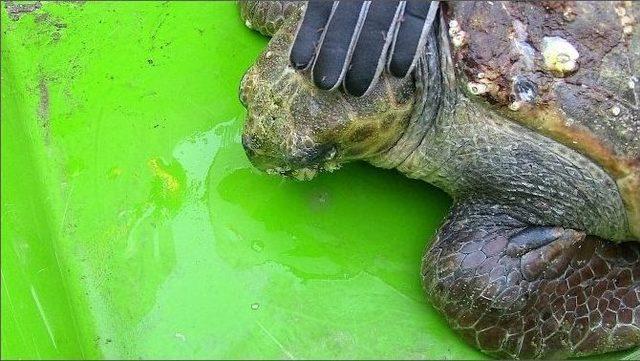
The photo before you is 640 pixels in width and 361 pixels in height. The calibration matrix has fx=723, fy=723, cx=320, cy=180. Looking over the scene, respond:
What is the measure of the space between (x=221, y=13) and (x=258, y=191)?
0.69 metres

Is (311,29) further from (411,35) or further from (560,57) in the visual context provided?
(560,57)

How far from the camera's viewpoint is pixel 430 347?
1844mm

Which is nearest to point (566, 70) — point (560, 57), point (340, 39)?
point (560, 57)

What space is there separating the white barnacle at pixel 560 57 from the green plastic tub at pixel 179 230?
0.55m

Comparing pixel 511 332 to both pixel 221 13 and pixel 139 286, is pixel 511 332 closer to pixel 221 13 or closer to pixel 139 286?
pixel 139 286

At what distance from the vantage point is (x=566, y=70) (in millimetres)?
1610

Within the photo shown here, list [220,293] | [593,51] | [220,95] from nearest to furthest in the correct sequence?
[593,51], [220,293], [220,95]

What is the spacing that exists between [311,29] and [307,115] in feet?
0.66

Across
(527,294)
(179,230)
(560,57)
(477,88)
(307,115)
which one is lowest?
(179,230)

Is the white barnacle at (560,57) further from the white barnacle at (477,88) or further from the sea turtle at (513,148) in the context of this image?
the white barnacle at (477,88)

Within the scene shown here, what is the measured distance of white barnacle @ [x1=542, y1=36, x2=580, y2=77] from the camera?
1607 millimetres

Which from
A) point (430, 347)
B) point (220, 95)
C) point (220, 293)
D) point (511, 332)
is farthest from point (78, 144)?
point (511, 332)

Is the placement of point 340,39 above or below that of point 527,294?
above

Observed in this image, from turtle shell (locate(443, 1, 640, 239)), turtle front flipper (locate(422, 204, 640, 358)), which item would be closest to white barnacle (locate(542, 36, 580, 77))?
turtle shell (locate(443, 1, 640, 239))
